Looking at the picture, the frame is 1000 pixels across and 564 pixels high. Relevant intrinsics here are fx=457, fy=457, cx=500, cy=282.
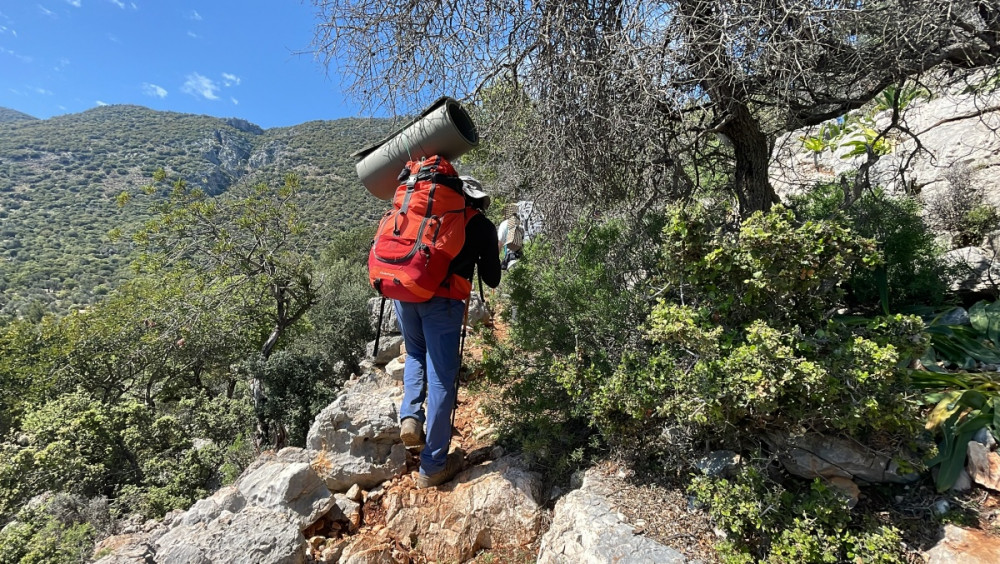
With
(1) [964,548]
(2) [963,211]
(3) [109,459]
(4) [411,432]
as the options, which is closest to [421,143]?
(4) [411,432]

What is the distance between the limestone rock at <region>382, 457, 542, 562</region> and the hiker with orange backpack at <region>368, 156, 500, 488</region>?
0.20m

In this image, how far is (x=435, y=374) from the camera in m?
3.12

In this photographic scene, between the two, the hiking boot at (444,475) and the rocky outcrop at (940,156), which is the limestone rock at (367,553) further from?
the rocky outcrop at (940,156)

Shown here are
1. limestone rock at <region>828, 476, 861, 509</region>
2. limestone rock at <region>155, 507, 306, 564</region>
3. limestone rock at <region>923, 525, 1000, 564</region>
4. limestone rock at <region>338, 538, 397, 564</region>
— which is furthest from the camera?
limestone rock at <region>338, 538, 397, 564</region>

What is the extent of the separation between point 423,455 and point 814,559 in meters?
2.21

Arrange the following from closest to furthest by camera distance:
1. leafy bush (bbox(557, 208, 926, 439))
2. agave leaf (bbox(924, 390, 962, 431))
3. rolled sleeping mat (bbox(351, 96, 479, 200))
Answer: leafy bush (bbox(557, 208, 926, 439)), agave leaf (bbox(924, 390, 962, 431)), rolled sleeping mat (bbox(351, 96, 479, 200))

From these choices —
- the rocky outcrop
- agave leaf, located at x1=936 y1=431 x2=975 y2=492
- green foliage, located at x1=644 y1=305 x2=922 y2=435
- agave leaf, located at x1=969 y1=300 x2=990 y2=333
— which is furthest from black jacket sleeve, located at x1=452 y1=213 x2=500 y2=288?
the rocky outcrop

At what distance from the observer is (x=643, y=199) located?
10.3ft

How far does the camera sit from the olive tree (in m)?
2.11

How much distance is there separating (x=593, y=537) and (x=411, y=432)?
1.41 meters

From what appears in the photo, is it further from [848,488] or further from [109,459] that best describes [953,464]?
[109,459]

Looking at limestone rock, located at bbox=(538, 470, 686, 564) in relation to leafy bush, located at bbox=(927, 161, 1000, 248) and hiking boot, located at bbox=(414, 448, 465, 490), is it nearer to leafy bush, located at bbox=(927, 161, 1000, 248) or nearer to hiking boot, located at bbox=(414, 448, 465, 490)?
hiking boot, located at bbox=(414, 448, 465, 490)

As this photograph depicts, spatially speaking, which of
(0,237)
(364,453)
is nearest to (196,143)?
(0,237)

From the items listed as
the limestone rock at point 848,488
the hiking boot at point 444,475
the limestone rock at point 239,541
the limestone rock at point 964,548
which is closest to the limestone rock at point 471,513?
the hiking boot at point 444,475
